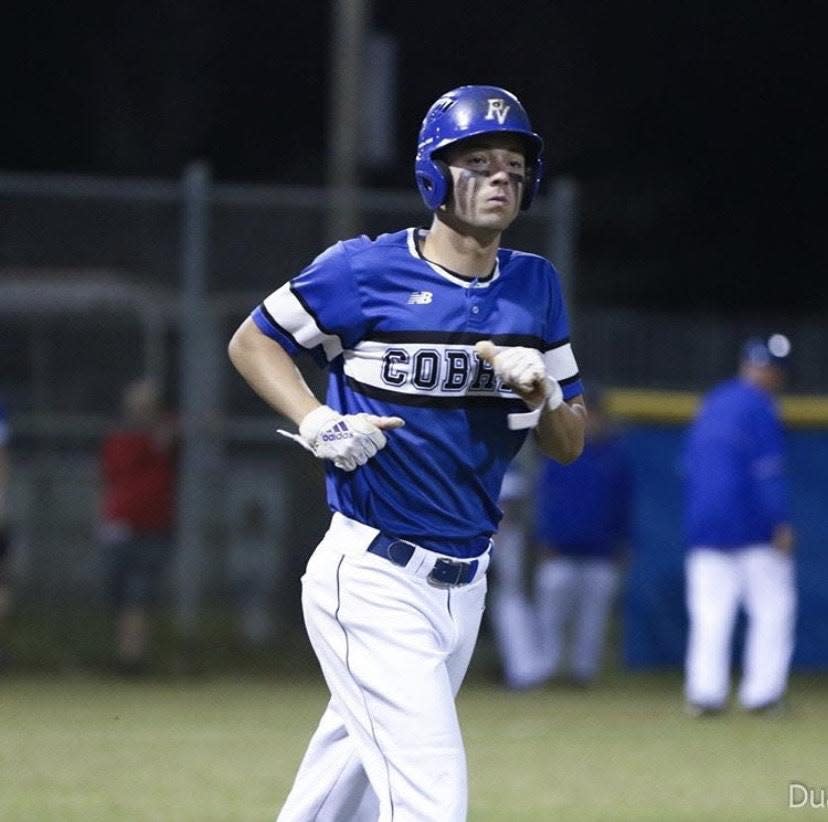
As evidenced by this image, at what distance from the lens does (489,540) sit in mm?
6535

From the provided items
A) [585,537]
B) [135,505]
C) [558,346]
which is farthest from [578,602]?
[558,346]

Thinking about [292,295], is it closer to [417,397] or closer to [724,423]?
[417,397]

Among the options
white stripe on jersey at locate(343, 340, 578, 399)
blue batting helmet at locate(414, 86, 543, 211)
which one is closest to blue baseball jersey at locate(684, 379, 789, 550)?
blue batting helmet at locate(414, 86, 543, 211)

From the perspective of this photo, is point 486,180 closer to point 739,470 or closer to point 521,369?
point 521,369

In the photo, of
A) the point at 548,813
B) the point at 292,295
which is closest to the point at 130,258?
the point at 548,813

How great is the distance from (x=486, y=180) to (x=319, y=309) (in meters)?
0.59

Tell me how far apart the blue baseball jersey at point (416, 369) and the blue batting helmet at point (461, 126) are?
20 cm

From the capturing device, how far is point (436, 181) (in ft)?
21.2

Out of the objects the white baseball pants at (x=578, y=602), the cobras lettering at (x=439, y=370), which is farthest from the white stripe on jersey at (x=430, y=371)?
the white baseball pants at (x=578, y=602)

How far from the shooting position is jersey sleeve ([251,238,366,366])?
641cm

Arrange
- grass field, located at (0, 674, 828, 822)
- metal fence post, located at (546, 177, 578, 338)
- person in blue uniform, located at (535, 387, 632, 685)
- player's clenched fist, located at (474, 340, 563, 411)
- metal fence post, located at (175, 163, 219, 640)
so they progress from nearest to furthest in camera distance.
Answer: player's clenched fist, located at (474, 340, 563, 411) → grass field, located at (0, 674, 828, 822) → metal fence post, located at (175, 163, 219, 640) → person in blue uniform, located at (535, 387, 632, 685) → metal fence post, located at (546, 177, 578, 338)

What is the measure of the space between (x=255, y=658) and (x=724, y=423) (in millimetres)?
4024

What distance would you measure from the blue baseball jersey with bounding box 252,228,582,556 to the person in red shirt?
871 centimetres

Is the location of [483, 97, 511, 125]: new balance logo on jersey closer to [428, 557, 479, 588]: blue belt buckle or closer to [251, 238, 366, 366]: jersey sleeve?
[251, 238, 366, 366]: jersey sleeve
